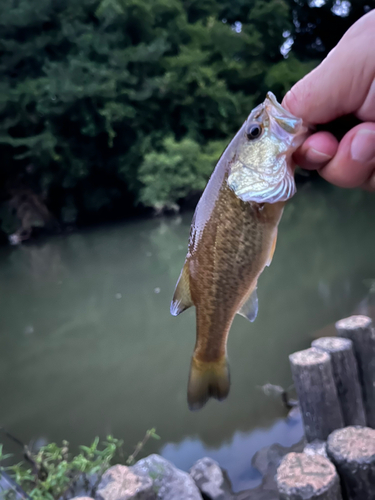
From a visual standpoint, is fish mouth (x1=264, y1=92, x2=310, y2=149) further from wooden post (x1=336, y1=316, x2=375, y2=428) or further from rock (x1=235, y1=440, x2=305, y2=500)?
rock (x1=235, y1=440, x2=305, y2=500)

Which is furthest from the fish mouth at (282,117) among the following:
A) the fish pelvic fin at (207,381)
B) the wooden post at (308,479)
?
the wooden post at (308,479)

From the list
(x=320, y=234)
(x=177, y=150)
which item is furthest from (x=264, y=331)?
(x=177, y=150)

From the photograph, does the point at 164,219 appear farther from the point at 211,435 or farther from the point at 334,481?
the point at 334,481

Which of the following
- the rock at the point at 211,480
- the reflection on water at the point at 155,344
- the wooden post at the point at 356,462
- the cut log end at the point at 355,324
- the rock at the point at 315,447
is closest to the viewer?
the wooden post at the point at 356,462

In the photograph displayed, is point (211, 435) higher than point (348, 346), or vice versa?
point (348, 346)

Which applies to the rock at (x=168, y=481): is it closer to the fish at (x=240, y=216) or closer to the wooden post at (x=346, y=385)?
the wooden post at (x=346, y=385)

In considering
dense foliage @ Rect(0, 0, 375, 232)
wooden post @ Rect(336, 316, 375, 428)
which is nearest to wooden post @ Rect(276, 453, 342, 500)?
wooden post @ Rect(336, 316, 375, 428)

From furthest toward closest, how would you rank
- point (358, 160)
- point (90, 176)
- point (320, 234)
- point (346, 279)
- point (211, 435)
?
1. point (90, 176)
2. point (320, 234)
3. point (346, 279)
4. point (211, 435)
5. point (358, 160)
